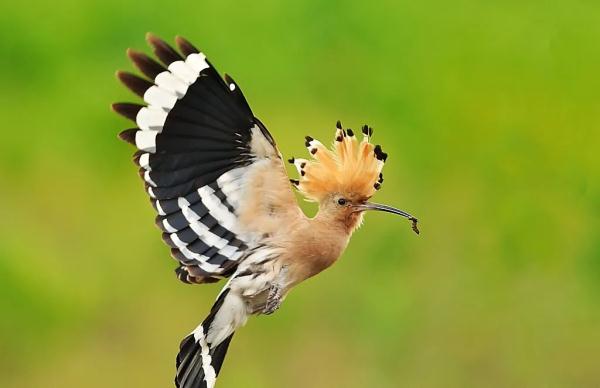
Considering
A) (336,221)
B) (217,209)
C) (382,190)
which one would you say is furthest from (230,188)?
(382,190)

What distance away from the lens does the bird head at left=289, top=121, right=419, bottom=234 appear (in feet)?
6.29

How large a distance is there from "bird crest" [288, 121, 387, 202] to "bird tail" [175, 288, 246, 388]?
8.8 inches

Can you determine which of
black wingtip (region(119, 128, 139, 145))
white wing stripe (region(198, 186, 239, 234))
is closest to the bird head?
white wing stripe (region(198, 186, 239, 234))

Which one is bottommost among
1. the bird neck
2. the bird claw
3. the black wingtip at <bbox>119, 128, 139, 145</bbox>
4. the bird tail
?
the bird tail

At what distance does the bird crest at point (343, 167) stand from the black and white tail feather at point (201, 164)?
0.08 meters

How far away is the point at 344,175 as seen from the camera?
6.34 feet

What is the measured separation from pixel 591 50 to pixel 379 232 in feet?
3.10

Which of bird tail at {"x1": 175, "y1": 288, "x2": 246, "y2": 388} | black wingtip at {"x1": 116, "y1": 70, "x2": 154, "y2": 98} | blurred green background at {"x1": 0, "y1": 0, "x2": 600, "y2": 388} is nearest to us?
black wingtip at {"x1": 116, "y1": 70, "x2": 154, "y2": 98}

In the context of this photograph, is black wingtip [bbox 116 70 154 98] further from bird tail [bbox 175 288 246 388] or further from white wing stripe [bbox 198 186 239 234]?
bird tail [bbox 175 288 246 388]

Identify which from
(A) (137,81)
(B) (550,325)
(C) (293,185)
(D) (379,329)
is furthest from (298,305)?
(A) (137,81)

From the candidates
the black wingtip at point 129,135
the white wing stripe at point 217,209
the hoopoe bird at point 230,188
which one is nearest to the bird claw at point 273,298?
the hoopoe bird at point 230,188

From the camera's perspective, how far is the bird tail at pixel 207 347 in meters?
1.93

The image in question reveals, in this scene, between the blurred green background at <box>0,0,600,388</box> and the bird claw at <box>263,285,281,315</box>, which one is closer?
the bird claw at <box>263,285,281,315</box>

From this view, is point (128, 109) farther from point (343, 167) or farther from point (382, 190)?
point (382, 190)
